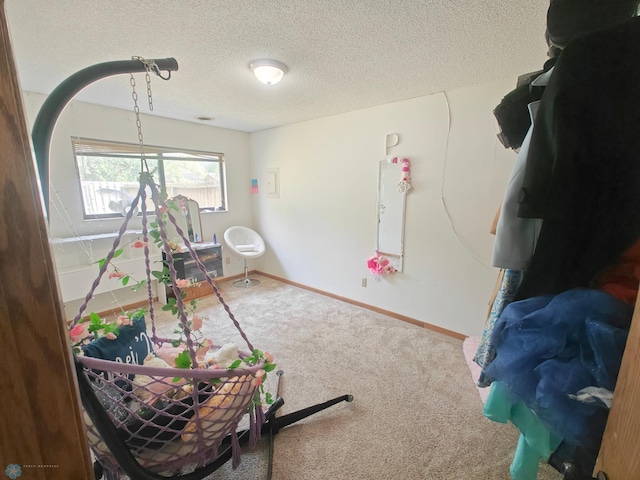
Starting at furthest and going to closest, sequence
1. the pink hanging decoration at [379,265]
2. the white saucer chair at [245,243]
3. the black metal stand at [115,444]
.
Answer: the white saucer chair at [245,243] → the pink hanging decoration at [379,265] → the black metal stand at [115,444]

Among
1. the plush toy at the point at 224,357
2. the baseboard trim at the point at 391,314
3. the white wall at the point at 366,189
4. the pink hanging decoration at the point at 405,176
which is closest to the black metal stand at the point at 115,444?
the plush toy at the point at 224,357

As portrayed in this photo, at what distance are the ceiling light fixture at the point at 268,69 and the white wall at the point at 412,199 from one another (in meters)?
1.29

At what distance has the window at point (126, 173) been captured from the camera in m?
2.85

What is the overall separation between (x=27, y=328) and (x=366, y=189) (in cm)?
287

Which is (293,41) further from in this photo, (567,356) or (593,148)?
(567,356)

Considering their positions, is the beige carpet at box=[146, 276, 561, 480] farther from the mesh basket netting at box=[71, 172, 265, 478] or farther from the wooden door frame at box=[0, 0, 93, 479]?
the wooden door frame at box=[0, 0, 93, 479]

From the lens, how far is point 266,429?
1.47 meters

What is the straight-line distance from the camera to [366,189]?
9.96 ft

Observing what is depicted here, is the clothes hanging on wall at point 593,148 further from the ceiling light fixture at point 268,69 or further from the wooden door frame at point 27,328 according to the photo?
the ceiling light fixture at point 268,69

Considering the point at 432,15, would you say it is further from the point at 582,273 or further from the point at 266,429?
the point at 266,429

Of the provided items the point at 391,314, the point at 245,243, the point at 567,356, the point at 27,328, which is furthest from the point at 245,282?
the point at 567,356

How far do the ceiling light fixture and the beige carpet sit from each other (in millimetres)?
2182

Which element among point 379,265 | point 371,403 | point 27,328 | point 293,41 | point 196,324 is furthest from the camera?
point 379,265

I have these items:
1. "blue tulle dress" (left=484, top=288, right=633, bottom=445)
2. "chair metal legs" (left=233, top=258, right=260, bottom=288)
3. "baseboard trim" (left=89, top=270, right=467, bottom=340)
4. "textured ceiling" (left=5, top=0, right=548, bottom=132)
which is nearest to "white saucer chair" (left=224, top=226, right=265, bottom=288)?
"chair metal legs" (left=233, top=258, right=260, bottom=288)
